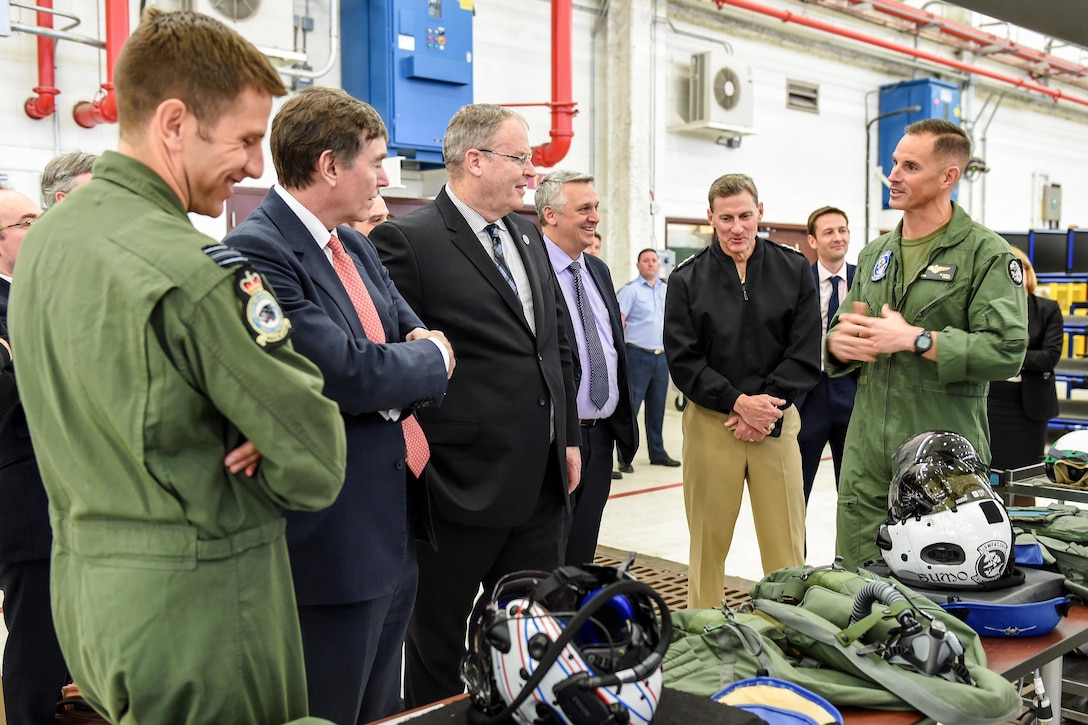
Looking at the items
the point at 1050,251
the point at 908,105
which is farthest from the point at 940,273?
the point at 908,105

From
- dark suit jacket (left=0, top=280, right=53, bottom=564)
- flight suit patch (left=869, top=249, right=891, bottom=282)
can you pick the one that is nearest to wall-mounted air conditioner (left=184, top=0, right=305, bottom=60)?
dark suit jacket (left=0, top=280, right=53, bottom=564)

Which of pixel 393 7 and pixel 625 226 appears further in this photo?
pixel 625 226

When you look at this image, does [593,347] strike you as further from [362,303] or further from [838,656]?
[838,656]

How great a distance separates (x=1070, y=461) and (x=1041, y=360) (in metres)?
2.30

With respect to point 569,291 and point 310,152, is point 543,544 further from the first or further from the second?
point 310,152

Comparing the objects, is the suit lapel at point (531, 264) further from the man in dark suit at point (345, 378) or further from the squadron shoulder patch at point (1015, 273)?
the squadron shoulder patch at point (1015, 273)

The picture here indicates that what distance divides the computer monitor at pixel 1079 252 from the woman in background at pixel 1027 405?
3.03 metres

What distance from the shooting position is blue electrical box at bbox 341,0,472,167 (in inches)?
255

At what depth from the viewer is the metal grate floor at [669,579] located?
3.95m

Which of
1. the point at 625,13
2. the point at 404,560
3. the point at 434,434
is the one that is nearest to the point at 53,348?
the point at 404,560

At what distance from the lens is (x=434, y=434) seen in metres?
2.46

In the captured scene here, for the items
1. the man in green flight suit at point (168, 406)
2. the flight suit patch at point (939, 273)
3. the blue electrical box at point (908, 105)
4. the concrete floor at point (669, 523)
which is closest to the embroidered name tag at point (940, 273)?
the flight suit patch at point (939, 273)

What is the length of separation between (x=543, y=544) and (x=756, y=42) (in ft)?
27.2

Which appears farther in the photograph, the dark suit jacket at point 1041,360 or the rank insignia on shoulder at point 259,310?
the dark suit jacket at point 1041,360
